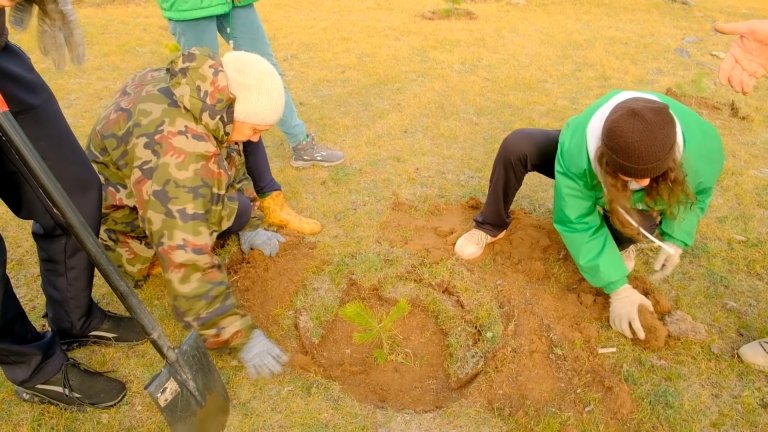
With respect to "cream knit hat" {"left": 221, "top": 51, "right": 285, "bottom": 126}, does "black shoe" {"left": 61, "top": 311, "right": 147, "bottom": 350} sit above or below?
below

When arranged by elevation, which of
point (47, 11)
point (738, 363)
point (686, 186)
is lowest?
point (738, 363)

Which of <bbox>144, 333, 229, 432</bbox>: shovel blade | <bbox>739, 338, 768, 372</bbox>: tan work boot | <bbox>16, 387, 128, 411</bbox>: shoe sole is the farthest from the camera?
<bbox>739, 338, 768, 372</bbox>: tan work boot

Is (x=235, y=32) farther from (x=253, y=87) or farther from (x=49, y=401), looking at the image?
(x=49, y=401)

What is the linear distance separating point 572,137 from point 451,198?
1.16 meters

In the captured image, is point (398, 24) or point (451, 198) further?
point (398, 24)

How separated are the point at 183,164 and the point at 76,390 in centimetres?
102

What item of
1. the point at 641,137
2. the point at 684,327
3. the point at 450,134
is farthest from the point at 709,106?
the point at 641,137

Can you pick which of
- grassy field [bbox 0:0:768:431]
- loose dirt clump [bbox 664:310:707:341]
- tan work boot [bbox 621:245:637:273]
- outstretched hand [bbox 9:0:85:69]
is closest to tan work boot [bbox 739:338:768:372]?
grassy field [bbox 0:0:768:431]

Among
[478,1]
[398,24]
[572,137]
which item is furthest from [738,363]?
[478,1]

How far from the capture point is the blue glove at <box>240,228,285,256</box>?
2693mm

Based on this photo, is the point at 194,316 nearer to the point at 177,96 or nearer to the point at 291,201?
the point at 177,96

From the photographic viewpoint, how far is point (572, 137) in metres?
2.14

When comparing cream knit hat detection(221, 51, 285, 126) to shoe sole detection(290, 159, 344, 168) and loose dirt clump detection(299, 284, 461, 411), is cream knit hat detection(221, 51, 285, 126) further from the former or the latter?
shoe sole detection(290, 159, 344, 168)

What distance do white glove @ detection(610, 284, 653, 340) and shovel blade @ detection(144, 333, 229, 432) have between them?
171 centimetres
